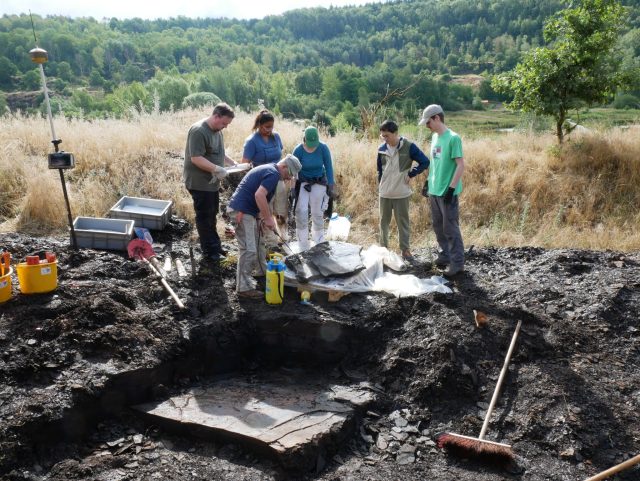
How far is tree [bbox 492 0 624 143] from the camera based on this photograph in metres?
9.05

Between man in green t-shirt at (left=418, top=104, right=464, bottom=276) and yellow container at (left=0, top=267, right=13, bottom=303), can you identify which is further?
man in green t-shirt at (left=418, top=104, right=464, bottom=276)

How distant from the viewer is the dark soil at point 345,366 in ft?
11.8

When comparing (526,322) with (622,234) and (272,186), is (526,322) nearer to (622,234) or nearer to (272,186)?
(272,186)

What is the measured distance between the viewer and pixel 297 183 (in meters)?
6.02

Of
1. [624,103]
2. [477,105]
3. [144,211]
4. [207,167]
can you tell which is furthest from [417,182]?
[477,105]

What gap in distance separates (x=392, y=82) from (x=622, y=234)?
62.2 metres

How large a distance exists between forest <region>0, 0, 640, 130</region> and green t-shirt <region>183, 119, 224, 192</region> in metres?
35.3

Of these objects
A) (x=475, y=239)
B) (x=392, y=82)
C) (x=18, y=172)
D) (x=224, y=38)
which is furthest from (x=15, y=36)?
(x=475, y=239)

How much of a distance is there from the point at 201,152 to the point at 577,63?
7.20m

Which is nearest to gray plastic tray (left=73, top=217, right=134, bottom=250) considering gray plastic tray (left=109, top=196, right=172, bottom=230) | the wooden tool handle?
gray plastic tray (left=109, top=196, right=172, bottom=230)

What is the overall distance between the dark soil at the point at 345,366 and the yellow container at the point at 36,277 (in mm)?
90

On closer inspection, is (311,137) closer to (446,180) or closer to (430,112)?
(430,112)

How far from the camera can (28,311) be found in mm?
4598

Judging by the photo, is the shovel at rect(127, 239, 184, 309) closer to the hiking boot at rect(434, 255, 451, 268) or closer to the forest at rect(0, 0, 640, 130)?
the hiking boot at rect(434, 255, 451, 268)
